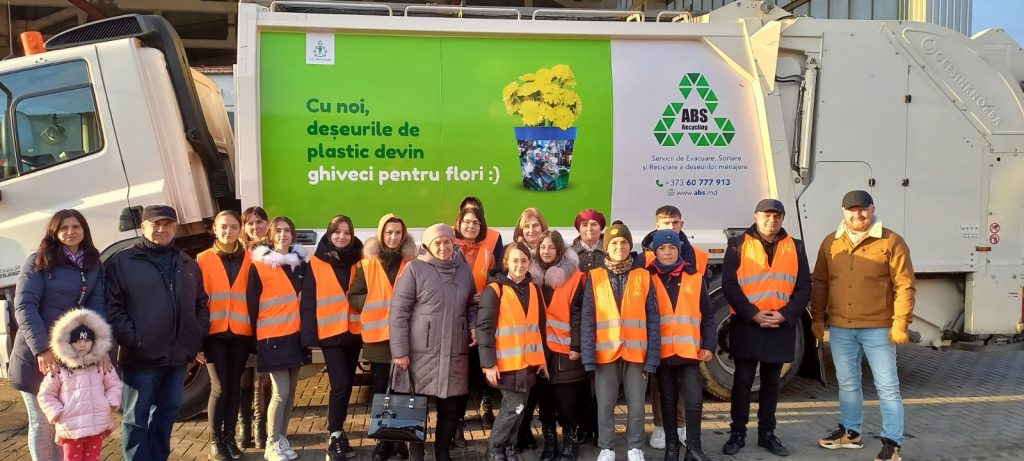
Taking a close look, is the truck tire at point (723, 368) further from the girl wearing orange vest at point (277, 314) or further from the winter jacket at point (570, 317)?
the girl wearing orange vest at point (277, 314)

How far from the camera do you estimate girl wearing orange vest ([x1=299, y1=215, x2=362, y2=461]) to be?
13.4ft

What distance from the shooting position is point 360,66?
4996 mm

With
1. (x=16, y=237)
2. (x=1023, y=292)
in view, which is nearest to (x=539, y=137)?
(x=16, y=237)

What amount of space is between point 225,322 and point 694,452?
2897 mm

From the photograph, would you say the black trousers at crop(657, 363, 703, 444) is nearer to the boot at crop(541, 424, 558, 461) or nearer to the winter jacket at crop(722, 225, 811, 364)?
the winter jacket at crop(722, 225, 811, 364)

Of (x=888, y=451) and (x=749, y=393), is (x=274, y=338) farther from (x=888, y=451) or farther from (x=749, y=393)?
(x=888, y=451)

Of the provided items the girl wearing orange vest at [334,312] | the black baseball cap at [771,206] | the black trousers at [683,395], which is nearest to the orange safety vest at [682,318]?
the black trousers at [683,395]

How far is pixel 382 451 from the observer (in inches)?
168

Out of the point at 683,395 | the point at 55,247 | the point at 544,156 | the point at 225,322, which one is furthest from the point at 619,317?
the point at 55,247

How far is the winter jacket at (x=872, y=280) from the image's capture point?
4145 mm

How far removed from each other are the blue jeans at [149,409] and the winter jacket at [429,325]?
1.23 m

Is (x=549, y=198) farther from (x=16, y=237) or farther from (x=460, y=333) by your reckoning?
(x=16, y=237)

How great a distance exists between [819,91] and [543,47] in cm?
222

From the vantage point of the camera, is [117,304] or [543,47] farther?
[543,47]
